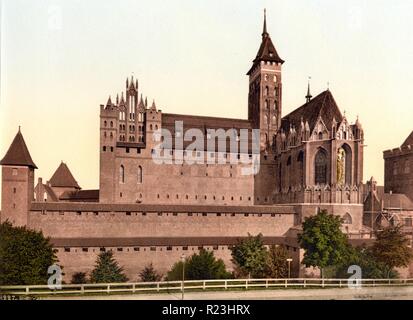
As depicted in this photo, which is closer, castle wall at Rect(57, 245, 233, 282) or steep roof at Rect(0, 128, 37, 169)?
castle wall at Rect(57, 245, 233, 282)

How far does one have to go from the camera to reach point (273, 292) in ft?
56.4

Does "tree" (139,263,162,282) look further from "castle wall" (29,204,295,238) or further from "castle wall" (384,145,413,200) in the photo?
"castle wall" (384,145,413,200)

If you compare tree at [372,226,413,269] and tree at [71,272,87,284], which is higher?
tree at [372,226,413,269]

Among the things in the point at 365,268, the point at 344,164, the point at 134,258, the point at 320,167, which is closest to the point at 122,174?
the point at 134,258

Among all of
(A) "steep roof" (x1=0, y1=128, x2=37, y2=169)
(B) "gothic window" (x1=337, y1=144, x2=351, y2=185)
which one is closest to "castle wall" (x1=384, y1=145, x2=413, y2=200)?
(B) "gothic window" (x1=337, y1=144, x2=351, y2=185)

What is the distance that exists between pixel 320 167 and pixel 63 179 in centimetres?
3032

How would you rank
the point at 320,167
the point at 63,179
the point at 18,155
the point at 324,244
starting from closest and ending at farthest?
the point at 324,244
the point at 18,155
the point at 320,167
the point at 63,179

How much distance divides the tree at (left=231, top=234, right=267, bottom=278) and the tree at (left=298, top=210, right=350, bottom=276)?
9.68 feet

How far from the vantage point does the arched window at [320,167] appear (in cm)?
3756

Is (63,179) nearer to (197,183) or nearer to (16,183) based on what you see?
(16,183)

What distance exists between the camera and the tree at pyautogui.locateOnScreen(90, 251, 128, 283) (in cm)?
2595

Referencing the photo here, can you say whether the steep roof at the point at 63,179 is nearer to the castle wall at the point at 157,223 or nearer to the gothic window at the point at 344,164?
the castle wall at the point at 157,223

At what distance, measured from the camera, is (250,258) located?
26.6 meters
